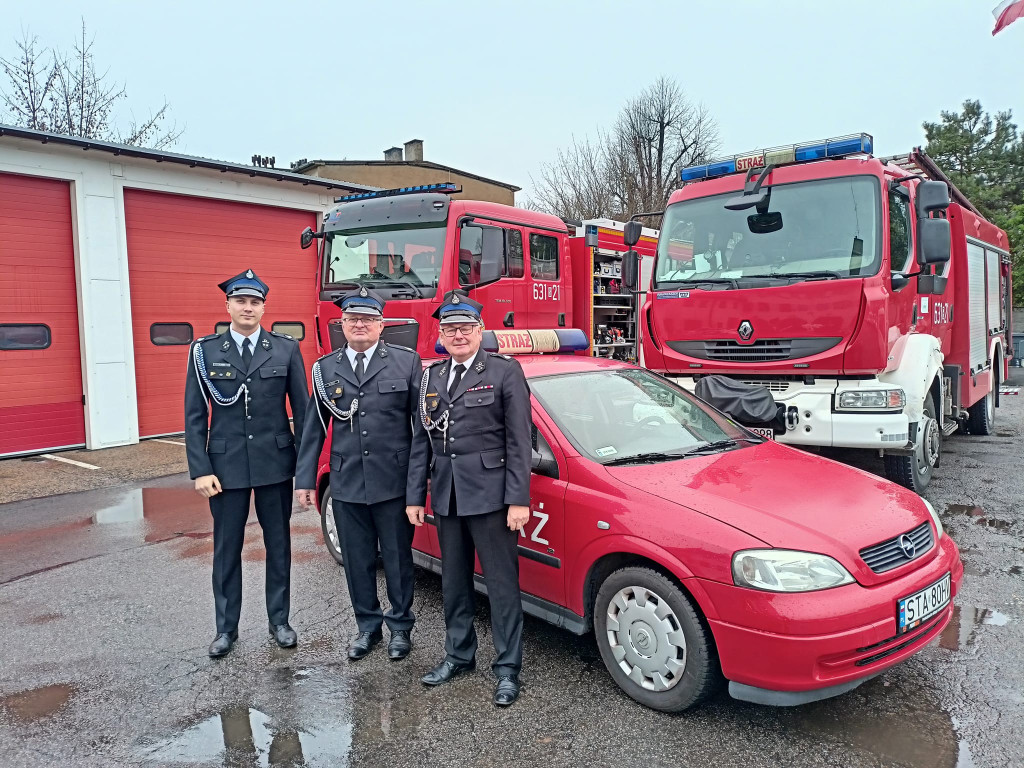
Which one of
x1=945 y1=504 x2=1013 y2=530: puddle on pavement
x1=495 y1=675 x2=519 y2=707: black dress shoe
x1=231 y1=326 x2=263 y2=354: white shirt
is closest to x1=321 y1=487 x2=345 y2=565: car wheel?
x1=231 y1=326 x2=263 y2=354: white shirt

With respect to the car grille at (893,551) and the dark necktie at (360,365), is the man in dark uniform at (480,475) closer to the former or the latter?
the dark necktie at (360,365)

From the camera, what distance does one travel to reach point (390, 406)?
365 cm

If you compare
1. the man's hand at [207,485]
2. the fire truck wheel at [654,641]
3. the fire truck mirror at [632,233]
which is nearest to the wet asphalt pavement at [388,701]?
the fire truck wheel at [654,641]

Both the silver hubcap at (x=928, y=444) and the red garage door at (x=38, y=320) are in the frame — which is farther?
the red garage door at (x=38, y=320)

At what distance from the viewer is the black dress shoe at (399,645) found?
368 cm

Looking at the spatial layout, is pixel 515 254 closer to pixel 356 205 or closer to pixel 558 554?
pixel 356 205

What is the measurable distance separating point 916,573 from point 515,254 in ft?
20.8

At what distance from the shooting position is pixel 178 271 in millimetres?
11109

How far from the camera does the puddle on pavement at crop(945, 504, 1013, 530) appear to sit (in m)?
5.68

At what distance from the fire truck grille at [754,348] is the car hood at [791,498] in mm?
2164

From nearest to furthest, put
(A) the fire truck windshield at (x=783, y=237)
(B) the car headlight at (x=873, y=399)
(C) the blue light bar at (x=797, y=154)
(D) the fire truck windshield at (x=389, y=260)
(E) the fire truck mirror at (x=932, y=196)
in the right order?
(B) the car headlight at (x=873, y=399) < (E) the fire truck mirror at (x=932, y=196) < (A) the fire truck windshield at (x=783, y=237) < (C) the blue light bar at (x=797, y=154) < (D) the fire truck windshield at (x=389, y=260)

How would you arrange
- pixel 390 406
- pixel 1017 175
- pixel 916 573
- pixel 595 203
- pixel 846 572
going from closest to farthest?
pixel 846 572, pixel 916 573, pixel 390 406, pixel 595 203, pixel 1017 175

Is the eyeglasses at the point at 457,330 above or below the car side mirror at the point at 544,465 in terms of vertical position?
above

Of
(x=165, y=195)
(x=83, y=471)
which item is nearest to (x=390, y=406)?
(x=83, y=471)
